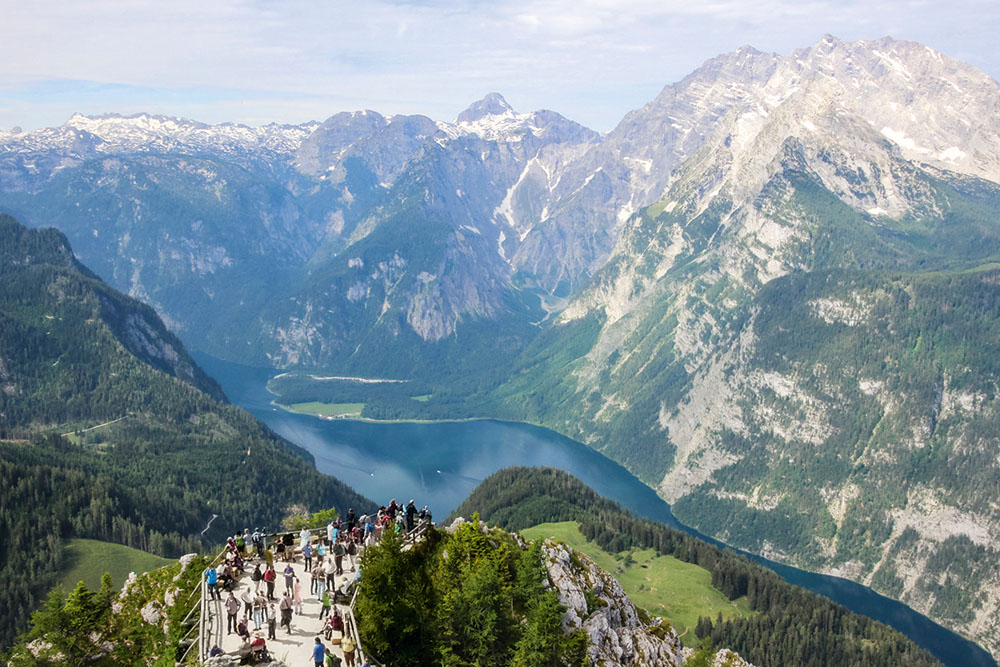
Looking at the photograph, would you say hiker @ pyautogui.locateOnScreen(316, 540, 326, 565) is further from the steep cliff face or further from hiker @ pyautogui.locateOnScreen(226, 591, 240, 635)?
the steep cliff face

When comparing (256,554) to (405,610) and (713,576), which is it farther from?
(713,576)

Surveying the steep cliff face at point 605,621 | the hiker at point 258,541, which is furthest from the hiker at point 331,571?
the steep cliff face at point 605,621

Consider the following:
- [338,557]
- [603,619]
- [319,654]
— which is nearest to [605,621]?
[603,619]

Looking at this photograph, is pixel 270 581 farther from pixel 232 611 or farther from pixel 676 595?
pixel 676 595

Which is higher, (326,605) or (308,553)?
(308,553)

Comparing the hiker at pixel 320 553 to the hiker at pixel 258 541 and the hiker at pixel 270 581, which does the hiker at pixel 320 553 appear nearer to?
the hiker at pixel 270 581

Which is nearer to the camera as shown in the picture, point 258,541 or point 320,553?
point 320,553

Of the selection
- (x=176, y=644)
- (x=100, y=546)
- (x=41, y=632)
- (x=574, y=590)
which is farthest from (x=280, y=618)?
(x=100, y=546)

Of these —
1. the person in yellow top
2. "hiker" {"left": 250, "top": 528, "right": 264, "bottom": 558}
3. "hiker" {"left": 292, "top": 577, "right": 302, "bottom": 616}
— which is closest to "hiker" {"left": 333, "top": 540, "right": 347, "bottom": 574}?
"hiker" {"left": 292, "top": 577, "right": 302, "bottom": 616}
